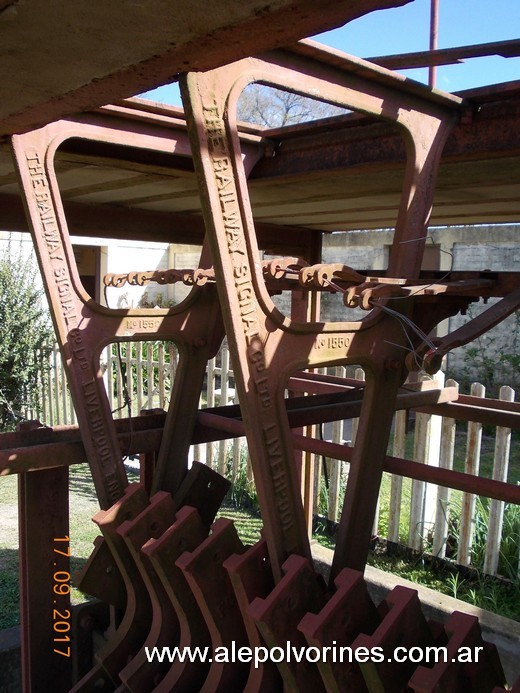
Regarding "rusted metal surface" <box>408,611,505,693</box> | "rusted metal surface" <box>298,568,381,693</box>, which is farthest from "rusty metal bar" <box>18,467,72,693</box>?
"rusted metal surface" <box>408,611,505,693</box>

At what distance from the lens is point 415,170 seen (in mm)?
2037

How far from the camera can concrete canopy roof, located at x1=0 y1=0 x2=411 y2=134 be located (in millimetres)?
689

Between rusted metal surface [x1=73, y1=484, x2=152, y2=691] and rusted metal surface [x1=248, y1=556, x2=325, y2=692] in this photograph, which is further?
rusted metal surface [x1=73, y1=484, x2=152, y2=691]

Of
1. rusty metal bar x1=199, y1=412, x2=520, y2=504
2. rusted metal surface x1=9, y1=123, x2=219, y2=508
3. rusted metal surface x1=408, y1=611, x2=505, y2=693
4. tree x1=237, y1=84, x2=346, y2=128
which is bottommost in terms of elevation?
rusted metal surface x1=408, y1=611, x2=505, y2=693

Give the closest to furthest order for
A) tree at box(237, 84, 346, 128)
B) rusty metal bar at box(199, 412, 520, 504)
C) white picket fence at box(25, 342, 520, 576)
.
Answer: rusty metal bar at box(199, 412, 520, 504) < white picket fence at box(25, 342, 520, 576) < tree at box(237, 84, 346, 128)

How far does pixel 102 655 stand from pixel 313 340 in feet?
4.03

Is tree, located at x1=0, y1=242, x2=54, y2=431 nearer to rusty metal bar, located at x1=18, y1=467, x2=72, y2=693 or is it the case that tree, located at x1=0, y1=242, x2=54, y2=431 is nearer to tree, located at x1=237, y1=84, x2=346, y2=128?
rusty metal bar, located at x1=18, y1=467, x2=72, y2=693

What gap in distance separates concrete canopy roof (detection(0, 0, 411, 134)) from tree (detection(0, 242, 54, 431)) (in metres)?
7.41

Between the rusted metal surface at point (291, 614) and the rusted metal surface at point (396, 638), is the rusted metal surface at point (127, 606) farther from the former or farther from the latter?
the rusted metal surface at point (396, 638)

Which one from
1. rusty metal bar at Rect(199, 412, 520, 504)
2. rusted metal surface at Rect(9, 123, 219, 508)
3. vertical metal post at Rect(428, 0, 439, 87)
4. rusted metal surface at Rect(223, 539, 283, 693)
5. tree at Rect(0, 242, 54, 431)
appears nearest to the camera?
rusted metal surface at Rect(223, 539, 283, 693)

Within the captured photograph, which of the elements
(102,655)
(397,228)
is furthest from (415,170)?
(102,655)

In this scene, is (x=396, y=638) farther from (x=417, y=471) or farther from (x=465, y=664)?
(x=417, y=471)

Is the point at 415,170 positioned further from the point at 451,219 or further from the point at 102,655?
the point at 451,219

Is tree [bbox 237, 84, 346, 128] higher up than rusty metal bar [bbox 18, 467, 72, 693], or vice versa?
tree [bbox 237, 84, 346, 128]
